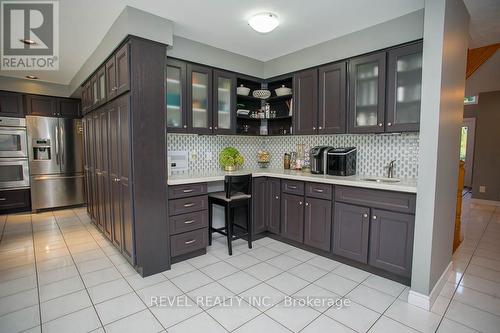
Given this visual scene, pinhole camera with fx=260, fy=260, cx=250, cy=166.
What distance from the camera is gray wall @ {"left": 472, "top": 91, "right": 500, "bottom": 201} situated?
19.3 ft

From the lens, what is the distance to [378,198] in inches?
101

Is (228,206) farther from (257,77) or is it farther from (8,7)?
(8,7)

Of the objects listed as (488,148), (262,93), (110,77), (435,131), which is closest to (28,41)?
(110,77)

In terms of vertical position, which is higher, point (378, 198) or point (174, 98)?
point (174, 98)

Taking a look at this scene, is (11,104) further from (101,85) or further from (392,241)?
(392,241)

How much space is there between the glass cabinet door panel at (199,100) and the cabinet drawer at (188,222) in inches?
44.3

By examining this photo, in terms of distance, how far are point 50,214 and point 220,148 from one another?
3.86 m

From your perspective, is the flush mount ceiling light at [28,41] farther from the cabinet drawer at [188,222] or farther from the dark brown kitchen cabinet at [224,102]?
the cabinet drawer at [188,222]

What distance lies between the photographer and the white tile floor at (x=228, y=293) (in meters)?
1.96

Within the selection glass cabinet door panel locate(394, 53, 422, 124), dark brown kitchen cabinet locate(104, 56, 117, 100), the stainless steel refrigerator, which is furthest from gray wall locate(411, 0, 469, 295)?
the stainless steel refrigerator

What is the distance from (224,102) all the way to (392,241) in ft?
8.69

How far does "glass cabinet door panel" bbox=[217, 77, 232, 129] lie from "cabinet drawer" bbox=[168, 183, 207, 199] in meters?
0.97

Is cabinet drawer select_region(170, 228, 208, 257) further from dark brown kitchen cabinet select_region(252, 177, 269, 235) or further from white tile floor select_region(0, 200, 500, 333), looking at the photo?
dark brown kitchen cabinet select_region(252, 177, 269, 235)

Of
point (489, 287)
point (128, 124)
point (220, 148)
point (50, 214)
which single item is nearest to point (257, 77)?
point (220, 148)
